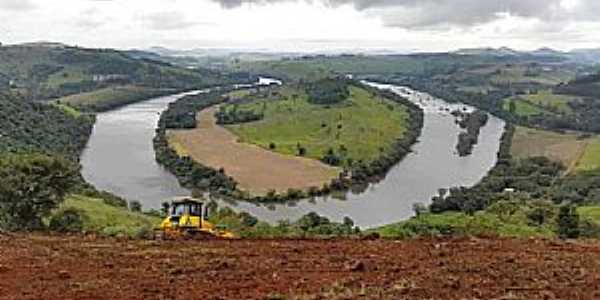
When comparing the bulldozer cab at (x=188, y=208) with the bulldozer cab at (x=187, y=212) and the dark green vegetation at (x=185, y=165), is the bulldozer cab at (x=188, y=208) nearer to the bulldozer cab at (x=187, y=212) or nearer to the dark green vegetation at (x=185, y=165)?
the bulldozer cab at (x=187, y=212)

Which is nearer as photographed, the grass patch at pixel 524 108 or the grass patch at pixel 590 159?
the grass patch at pixel 590 159

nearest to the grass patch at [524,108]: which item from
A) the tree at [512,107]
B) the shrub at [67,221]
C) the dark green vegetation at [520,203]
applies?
the tree at [512,107]

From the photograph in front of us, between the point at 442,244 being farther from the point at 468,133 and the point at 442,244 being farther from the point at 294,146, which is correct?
the point at 468,133

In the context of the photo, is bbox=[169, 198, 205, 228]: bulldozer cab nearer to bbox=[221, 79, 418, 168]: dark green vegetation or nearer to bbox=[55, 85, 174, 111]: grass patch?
bbox=[221, 79, 418, 168]: dark green vegetation

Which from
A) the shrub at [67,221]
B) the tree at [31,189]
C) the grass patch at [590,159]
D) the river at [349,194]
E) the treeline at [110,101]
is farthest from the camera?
the treeline at [110,101]

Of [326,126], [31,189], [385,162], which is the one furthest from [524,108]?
[31,189]

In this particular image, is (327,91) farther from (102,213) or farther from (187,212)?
(187,212)
